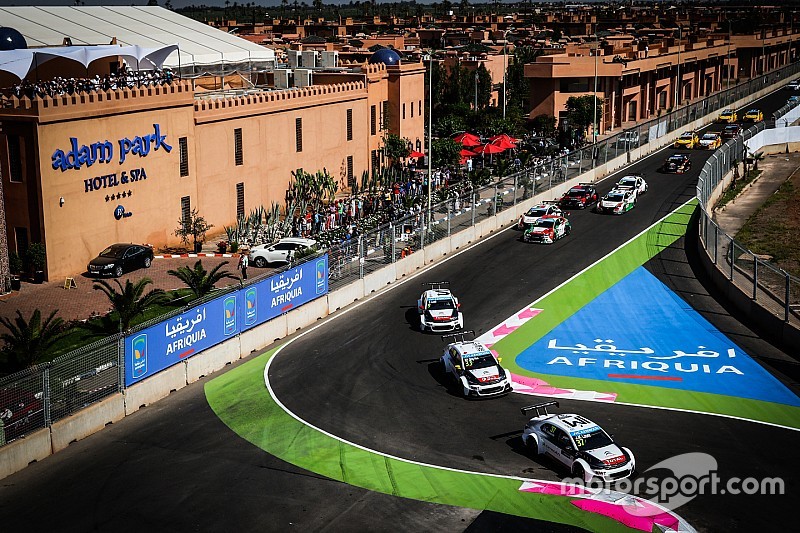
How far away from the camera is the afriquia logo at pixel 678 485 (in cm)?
2331

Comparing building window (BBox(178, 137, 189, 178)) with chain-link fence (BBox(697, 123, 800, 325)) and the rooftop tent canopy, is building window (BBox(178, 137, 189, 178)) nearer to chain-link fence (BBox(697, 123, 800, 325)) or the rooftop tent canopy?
the rooftop tent canopy

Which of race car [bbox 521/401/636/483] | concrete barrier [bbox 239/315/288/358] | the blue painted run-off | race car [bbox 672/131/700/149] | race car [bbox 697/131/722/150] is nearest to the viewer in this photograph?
race car [bbox 521/401/636/483]

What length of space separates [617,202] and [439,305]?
2330 centimetres

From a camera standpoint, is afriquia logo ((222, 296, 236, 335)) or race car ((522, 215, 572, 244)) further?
race car ((522, 215, 572, 244))

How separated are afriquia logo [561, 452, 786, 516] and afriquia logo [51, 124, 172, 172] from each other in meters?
27.7

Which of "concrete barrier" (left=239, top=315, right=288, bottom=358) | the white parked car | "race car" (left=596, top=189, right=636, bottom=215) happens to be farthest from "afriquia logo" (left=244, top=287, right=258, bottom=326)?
"race car" (left=596, top=189, right=636, bottom=215)

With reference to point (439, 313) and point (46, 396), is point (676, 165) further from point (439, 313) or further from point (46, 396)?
point (46, 396)

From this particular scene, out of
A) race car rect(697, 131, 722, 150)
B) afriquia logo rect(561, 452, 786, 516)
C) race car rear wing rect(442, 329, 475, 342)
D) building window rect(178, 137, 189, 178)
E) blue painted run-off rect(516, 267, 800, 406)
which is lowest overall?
afriquia logo rect(561, 452, 786, 516)

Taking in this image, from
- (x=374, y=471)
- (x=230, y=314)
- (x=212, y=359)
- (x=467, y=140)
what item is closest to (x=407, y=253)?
(x=230, y=314)

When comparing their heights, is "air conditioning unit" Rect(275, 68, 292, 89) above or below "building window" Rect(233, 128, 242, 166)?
above

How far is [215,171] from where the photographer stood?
51375mm

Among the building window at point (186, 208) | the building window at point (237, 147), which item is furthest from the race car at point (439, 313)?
the building window at point (237, 147)

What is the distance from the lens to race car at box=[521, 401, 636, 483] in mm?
23859

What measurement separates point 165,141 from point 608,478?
31417 millimetres
